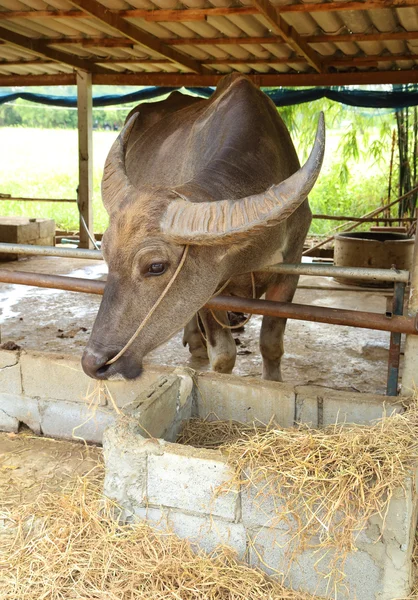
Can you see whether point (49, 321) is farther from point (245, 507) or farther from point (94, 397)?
point (245, 507)

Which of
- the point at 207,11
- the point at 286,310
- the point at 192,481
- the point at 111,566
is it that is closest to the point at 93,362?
the point at 192,481

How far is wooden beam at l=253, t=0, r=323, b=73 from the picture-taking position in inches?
189

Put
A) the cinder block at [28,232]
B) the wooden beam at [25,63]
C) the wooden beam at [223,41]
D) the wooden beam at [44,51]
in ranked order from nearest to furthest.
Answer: the wooden beam at [223,41], the wooden beam at [44,51], the wooden beam at [25,63], the cinder block at [28,232]

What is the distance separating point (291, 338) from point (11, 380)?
2.63 meters

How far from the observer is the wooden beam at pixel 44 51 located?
656cm

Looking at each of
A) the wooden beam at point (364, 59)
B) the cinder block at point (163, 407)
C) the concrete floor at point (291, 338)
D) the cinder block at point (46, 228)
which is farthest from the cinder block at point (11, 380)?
the cinder block at point (46, 228)

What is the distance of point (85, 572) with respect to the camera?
7.33 ft

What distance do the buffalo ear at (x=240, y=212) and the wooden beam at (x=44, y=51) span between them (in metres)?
4.97

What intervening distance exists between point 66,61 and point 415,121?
18.6 ft

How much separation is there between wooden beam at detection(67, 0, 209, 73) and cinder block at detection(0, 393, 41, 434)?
10.4ft

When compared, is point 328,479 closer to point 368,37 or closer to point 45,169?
point 368,37

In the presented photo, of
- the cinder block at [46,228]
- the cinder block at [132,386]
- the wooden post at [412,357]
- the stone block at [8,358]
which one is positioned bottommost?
the cinder block at [132,386]

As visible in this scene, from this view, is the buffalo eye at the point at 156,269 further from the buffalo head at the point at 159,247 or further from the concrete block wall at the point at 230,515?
the concrete block wall at the point at 230,515

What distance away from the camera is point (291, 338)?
5.41 meters
